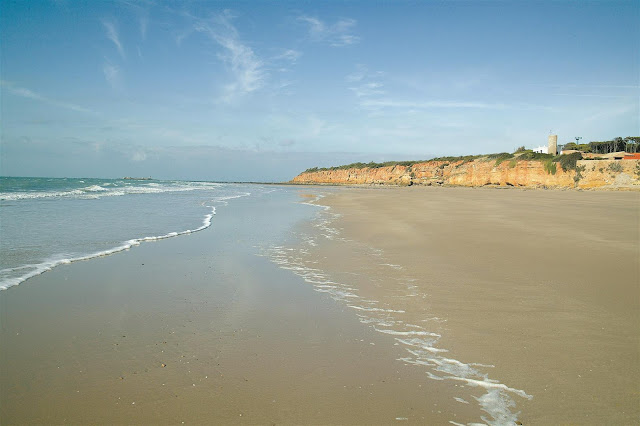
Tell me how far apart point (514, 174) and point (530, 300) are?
44.4 meters

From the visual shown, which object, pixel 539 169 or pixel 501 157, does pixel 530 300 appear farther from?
pixel 501 157

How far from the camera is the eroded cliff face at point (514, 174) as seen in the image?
31.8 metres

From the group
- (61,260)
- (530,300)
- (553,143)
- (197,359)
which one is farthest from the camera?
(553,143)

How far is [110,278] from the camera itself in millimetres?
5844

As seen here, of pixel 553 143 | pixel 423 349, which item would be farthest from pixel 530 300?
pixel 553 143

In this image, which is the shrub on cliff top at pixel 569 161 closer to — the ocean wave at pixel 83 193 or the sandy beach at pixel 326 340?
the sandy beach at pixel 326 340

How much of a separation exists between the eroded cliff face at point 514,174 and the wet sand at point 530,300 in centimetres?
2810

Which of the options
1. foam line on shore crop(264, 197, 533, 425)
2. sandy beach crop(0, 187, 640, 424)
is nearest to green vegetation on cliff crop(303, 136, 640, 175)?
sandy beach crop(0, 187, 640, 424)

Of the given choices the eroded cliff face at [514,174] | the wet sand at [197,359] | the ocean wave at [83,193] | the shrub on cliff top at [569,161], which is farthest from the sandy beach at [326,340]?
the shrub on cliff top at [569,161]

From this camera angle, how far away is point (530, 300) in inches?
189

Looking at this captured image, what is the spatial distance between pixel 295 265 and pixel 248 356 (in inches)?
141

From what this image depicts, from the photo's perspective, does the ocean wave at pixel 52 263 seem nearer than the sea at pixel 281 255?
No

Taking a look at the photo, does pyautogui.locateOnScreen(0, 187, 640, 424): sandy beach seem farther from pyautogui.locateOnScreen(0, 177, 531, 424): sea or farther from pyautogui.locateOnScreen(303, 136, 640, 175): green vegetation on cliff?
pyautogui.locateOnScreen(303, 136, 640, 175): green vegetation on cliff

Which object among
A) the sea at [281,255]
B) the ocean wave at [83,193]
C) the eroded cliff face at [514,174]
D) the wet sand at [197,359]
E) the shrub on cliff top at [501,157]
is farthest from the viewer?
the shrub on cliff top at [501,157]
